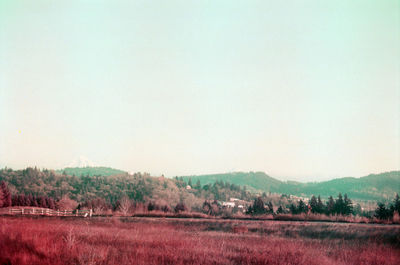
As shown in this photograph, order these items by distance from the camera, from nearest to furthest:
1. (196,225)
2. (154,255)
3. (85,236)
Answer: (154,255) → (85,236) → (196,225)

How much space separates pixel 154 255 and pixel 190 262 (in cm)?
136

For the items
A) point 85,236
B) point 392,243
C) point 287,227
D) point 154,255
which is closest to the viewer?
point 154,255

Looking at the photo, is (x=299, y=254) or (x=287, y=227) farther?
(x=287, y=227)

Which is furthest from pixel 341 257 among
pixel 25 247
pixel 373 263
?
pixel 25 247

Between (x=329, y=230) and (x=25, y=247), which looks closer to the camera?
(x=25, y=247)

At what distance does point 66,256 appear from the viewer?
34.8 feet

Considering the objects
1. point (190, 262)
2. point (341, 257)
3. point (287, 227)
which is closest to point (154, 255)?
point (190, 262)

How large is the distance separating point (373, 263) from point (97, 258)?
9567 millimetres

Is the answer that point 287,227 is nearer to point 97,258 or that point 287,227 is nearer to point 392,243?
point 392,243

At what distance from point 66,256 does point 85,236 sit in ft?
15.4

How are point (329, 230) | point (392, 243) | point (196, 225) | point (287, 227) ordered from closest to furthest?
point (392, 243) → point (329, 230) → point (287, 227) → point (196, 225)

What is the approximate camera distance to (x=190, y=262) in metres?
10.7

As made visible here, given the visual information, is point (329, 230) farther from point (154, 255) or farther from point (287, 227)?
point (154, 255)

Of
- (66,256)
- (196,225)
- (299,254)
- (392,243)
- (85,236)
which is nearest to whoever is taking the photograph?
(66,256)
